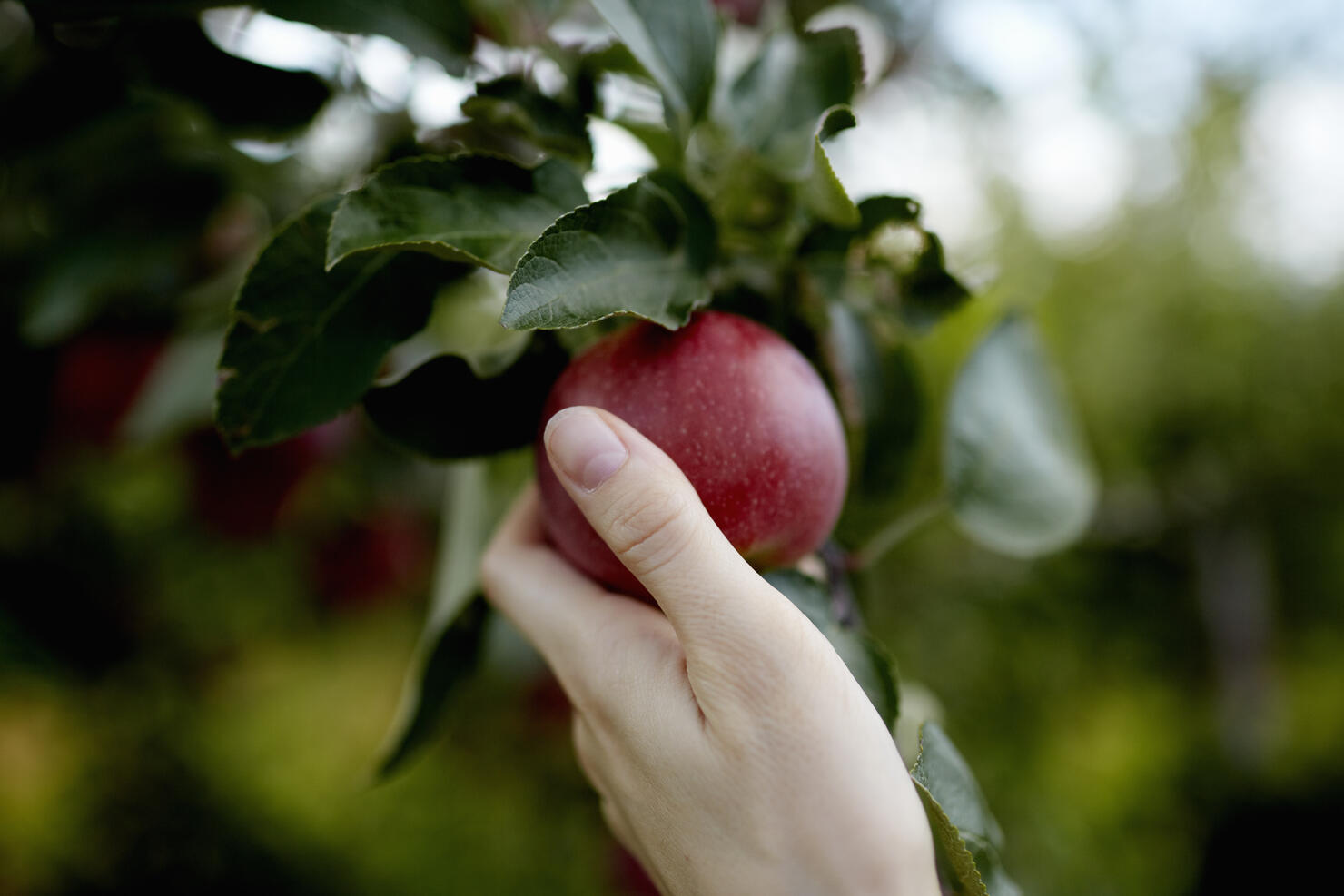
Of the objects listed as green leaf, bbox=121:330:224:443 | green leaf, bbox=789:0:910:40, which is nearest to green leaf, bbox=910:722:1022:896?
green leaf, bbox=121:330:224:443

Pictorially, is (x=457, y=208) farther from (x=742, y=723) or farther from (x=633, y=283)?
(x=742, y=723)

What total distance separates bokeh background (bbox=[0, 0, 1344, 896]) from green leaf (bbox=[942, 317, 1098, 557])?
114 mm

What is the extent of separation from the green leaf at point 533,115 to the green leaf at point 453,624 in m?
0.18

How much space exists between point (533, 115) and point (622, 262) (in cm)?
12

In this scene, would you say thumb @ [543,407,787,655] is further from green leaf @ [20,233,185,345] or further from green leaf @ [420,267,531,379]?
green leaf @ [20,233,185,345]

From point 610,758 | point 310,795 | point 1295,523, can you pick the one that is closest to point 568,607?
point 610,758

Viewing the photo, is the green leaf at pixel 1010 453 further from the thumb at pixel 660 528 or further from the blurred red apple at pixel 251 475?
the blurred red apple at pixel 251 475

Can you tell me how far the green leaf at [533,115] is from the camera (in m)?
0.38

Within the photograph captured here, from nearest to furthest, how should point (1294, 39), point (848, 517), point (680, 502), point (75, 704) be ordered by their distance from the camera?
1. point (680, 502)
2. point (848, 517)
3. point (75, 704)
4. point (1294, 39)

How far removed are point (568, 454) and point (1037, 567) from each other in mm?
2303

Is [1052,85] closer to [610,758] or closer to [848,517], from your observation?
[848,517]

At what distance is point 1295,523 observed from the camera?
2766mm

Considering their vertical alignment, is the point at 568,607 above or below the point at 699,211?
below

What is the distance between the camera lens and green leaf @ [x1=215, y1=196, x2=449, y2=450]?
0.34m
